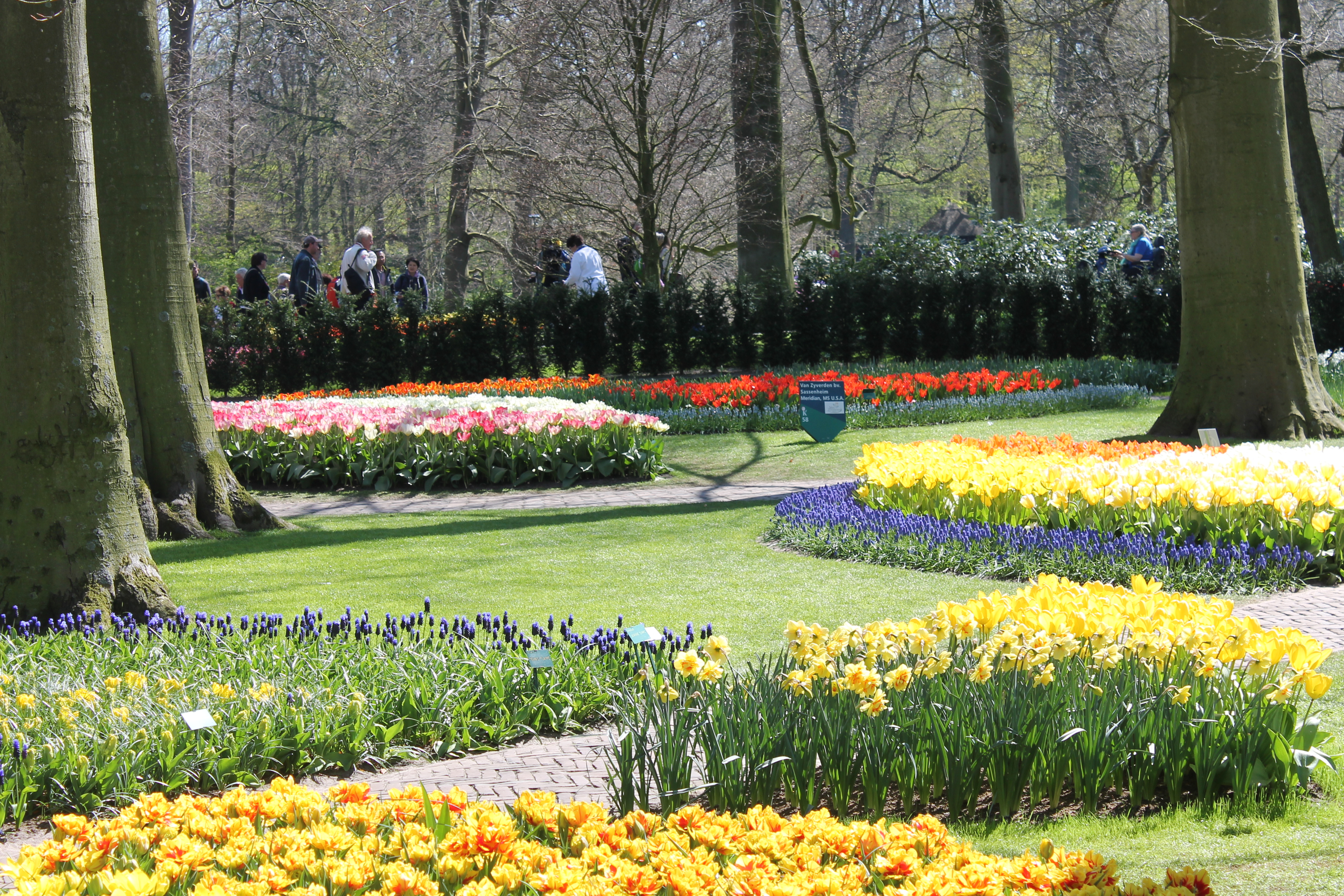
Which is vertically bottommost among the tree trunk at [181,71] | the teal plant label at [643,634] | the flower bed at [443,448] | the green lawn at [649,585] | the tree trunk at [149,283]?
the green lawn at [649,585]

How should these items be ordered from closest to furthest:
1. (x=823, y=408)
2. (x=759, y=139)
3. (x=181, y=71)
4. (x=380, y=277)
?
(x=823, y=408) → (x=759, y=139) → (x=380, y=277) → (x=181, y=71)

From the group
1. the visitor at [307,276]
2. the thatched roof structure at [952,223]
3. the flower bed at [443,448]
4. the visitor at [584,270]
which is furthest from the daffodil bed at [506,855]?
the thatched roof structure at [952,223]

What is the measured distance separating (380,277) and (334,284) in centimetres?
184

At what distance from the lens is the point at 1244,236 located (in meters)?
10.4

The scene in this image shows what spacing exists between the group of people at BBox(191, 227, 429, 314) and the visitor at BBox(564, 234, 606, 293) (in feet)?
7.37

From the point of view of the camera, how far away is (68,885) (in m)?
2.44

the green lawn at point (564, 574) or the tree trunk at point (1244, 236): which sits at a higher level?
the tree trunk at point (1244, 236)

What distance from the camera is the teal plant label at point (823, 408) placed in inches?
454

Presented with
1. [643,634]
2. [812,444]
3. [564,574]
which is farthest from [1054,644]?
[812,444]

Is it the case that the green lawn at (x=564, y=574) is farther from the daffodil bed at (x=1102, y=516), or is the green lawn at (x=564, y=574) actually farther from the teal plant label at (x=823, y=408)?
the teal plant label at (x=823, y=408)

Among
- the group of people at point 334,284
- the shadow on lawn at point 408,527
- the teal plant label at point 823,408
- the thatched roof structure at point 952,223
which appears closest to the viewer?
the shadow on lawn at point 408,527

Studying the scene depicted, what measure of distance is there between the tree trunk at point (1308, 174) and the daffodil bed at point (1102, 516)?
1345 cm

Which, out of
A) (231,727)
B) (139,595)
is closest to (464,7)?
(139,595)

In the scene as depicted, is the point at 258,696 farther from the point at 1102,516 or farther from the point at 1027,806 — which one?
the point at 1102,516
